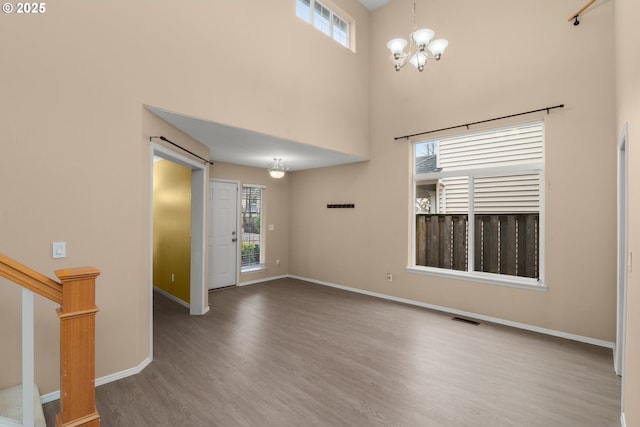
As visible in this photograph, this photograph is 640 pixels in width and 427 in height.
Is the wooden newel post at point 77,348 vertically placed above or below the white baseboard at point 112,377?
above

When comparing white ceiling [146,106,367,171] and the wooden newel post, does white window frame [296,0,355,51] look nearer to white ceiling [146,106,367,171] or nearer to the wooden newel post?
white ceiling [146,106,367,171]

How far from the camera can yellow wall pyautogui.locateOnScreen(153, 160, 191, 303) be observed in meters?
4.66

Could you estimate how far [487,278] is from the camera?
4180mm

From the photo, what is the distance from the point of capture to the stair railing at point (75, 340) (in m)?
1.38

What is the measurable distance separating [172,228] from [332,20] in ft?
14.3

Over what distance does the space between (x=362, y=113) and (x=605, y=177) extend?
3.39m

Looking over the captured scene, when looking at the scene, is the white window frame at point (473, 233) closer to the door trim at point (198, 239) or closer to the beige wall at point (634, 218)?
the beige wall at point (634, 218)

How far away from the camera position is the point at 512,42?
156 inches

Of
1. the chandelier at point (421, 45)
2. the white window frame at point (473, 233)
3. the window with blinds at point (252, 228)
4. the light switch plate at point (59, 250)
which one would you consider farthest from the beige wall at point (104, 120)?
the white window frame at point (473, 233)

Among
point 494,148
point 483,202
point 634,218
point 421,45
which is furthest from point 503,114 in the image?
point 634,218

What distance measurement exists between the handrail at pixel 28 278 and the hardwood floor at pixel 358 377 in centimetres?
131

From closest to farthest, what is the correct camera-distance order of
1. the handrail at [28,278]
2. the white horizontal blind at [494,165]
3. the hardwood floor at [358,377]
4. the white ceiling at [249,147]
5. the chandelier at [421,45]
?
the handrail at [28,278]
the hardwood floor at [358,377]
the chandelier at [421,45]
the white ceiling at [249,147]
the white horizontal blind at [494,165]

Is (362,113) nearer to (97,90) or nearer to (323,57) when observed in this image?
(323,57)

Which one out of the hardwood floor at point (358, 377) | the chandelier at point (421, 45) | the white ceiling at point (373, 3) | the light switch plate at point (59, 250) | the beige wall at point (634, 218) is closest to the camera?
the beige wall at point (634, 218)
